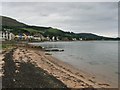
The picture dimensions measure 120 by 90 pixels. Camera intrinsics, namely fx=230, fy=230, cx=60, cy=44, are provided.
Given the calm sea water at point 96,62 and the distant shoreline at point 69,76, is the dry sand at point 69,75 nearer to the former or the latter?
the distant shoreline at point 69,76

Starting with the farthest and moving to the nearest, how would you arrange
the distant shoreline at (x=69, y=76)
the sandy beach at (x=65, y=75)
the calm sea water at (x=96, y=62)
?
the calm sea water at (x=96, y=62), the distant shoreline at (x=69, y=76), the sandy beach at (x=65, y=75)

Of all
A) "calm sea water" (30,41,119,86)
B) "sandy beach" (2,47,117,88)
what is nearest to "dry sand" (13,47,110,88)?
"sandy beach" (2,47,117,88)

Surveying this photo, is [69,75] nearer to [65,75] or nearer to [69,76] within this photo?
[65,75]

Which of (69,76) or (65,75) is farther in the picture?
(65,75)

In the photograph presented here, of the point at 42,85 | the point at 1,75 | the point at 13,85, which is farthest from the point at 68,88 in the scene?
the point at 1,75

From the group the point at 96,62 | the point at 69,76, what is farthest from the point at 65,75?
the point at 96,62

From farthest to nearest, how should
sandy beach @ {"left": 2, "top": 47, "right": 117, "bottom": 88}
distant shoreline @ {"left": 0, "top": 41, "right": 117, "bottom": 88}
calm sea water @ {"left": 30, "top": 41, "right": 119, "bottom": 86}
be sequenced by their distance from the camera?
calm sea water @ {"left": 30, "top": 41, "right": 119, "bottom": 86}
distant shoreline @ {"left": 0, "top": 41, "right": 117, "bottom": 88}
sandy beach @ {"left": 2, "top": 47, "right": 117, "bottom": 88}

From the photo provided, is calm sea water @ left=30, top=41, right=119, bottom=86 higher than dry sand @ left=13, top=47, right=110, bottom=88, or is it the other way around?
dry sand @ left=13, top=47, right=110, bottom=88

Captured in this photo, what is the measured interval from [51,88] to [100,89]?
4284 mm

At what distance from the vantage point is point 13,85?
1568 centimetres

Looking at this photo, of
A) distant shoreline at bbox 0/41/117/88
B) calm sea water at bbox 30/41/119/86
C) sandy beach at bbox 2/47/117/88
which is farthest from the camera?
calm sea water at bbox 30/41/119/86

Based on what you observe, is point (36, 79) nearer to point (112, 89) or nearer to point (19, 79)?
point (19, 79)

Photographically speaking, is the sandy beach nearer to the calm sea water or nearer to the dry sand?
the dry sand

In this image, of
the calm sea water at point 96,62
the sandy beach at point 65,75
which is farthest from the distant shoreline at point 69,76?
the calm sea water at point 96,62
